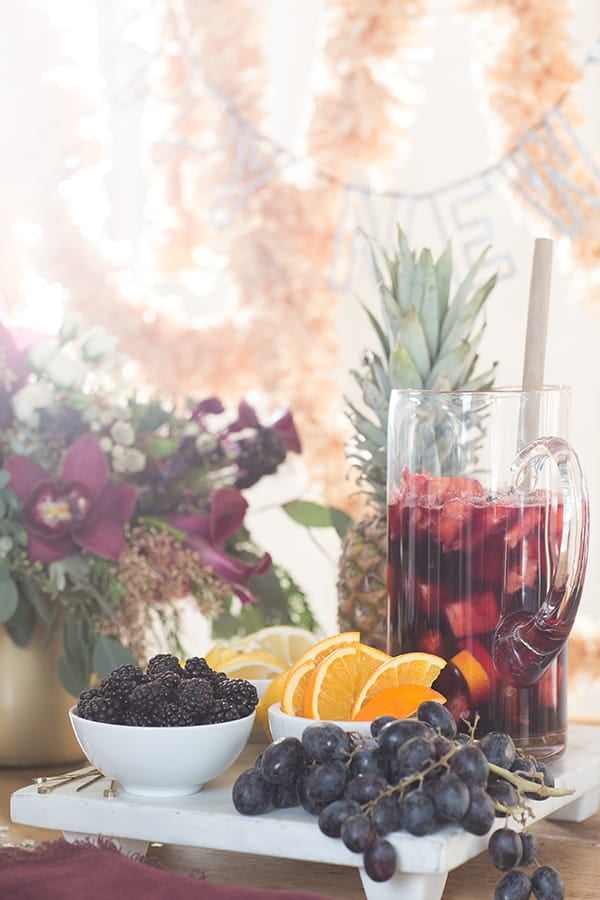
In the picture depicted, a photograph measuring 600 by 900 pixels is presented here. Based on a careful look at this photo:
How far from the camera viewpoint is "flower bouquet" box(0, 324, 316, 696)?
3.78ft

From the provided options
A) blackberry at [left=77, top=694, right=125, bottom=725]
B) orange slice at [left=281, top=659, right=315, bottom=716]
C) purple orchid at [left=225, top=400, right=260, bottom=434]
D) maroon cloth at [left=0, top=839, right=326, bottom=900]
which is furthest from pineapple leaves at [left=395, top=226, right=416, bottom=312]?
maroon cloth at [left=0, top=839, right=326, bottom=900]

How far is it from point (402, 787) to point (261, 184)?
73.9 inches

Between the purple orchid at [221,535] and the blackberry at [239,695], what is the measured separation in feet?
1.14

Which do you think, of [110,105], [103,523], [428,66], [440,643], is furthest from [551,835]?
[428,66]

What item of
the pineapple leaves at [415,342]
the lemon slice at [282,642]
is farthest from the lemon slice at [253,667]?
the pineapple leaves at [415,342]

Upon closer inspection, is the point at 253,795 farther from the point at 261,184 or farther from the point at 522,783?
the point at 261,184

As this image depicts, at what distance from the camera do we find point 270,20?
2.85 meters

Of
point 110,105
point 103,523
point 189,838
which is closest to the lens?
point 189,838

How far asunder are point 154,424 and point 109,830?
552 millimetres

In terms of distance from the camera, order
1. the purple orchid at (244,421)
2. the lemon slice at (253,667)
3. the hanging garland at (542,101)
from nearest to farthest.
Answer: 1. the lemon slice at (253,667)
2. the purple orchid at (244,421)
3. the hanging garland at (542,101)

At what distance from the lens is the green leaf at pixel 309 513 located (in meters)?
1.43

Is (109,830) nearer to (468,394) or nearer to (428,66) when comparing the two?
(468,394)

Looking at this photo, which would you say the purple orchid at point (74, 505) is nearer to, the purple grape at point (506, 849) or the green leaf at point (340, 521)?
the green leaf at point (340, 521)

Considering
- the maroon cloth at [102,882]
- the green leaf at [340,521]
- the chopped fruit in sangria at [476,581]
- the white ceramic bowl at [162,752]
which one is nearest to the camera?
the maroon cloth at [102,882]
